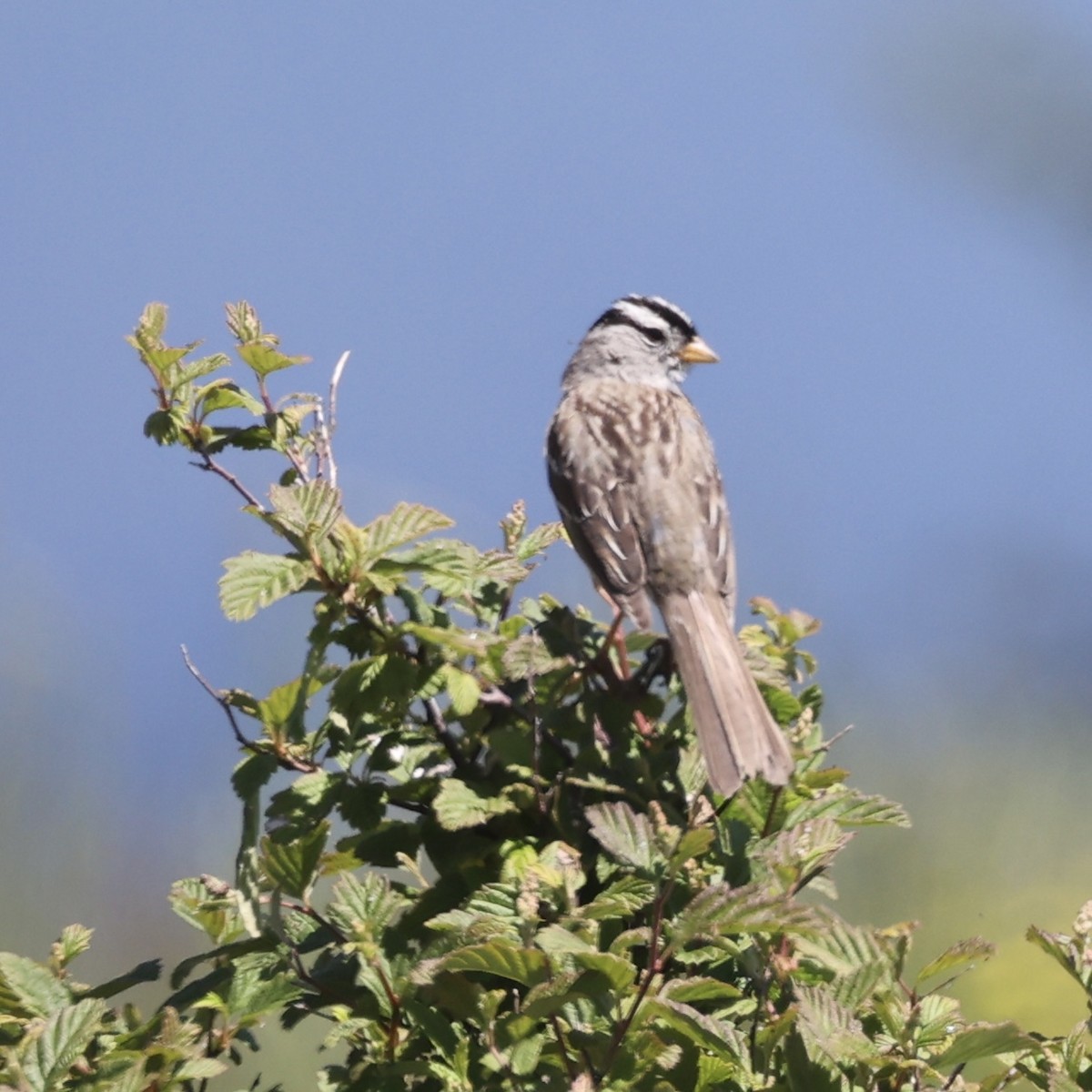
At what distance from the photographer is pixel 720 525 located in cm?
392

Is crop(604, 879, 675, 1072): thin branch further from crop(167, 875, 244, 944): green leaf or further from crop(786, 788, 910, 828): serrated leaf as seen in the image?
crop(167, 875, 244, 944): green leaf

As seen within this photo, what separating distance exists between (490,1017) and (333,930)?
376 mm

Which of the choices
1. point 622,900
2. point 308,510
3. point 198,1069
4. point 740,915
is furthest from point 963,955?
point 308,510

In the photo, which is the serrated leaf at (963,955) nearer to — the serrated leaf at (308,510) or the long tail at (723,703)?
the long tail at (723,703)

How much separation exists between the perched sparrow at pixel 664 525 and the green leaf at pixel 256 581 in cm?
66

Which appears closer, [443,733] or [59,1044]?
[59,1044]

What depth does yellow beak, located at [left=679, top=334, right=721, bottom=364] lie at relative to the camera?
538 centimetres

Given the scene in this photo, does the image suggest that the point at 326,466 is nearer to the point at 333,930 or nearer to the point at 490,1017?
the point at 333,930

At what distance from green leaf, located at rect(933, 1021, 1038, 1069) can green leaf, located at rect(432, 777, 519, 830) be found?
0.70 metres

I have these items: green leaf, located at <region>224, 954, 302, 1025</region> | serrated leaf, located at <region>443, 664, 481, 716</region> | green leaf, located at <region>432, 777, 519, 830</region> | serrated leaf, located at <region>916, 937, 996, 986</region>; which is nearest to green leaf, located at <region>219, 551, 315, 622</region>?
serrated leaf, located at <region>443, 664, 481, 716</region>

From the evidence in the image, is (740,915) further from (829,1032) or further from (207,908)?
(207,908)

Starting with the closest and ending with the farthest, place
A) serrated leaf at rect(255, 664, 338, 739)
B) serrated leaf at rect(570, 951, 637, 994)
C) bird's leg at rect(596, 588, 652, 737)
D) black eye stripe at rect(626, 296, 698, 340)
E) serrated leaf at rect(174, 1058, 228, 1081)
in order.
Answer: serrated leaf at rect(570, 951, 637, 994)
serrated leaf at rect(174, 1058, 228, 1081)
serrated leaf at rect(255, 664, 338, 739)
bird's leg at rect(596, 588, 652, 737)
black eye stripe at rect(626, 296, 698, 340)

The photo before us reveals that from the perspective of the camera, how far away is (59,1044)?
214cm

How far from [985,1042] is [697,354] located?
3556 mm
